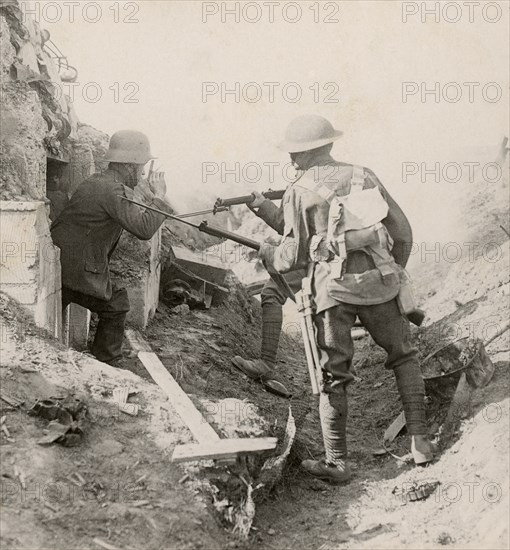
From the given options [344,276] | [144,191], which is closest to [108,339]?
[344,276]

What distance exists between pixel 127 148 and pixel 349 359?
2.80m

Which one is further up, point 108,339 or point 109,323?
point 109,323

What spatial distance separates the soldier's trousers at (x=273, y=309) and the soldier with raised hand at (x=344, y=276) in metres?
1.91

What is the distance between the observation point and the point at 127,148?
6.20 m

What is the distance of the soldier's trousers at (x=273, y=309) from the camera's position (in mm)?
6863

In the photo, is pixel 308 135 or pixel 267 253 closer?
pixel 308 135

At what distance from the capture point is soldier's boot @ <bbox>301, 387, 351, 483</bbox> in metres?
4.82

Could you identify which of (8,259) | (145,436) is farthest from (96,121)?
(145,436)

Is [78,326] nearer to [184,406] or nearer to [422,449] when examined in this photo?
[184,406]

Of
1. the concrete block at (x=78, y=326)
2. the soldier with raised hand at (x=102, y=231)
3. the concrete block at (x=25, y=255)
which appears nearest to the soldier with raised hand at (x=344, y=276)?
the soldier with raised hand at (x=102, y=231)

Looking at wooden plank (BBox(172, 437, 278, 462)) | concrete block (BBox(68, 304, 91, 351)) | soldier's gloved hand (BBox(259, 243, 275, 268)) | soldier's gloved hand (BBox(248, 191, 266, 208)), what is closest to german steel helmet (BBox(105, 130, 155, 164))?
soldier's gloved hand (BBox(248, 191, 266, 208))

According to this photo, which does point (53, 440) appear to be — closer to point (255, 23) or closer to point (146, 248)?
point (146, 248)

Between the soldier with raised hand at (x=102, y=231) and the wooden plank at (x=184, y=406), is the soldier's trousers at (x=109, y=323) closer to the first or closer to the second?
the soldier with raised hand at (x=102, y=231)

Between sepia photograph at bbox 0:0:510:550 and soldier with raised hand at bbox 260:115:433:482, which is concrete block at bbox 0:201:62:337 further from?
soldier with raised hand at bbox 260:115:433:482
